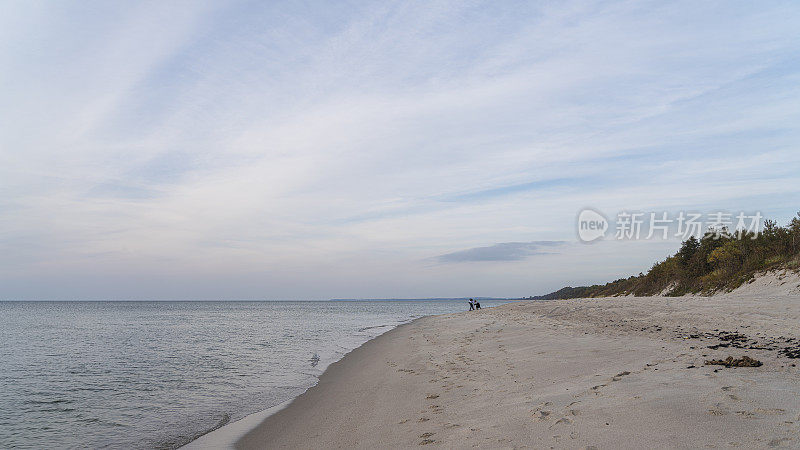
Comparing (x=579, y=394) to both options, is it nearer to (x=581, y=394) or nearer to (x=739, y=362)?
(x=581, y=394)

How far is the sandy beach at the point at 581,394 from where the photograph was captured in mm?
5086

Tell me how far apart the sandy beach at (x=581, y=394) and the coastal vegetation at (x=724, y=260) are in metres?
11.4

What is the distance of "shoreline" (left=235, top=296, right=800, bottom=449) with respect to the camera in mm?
5102

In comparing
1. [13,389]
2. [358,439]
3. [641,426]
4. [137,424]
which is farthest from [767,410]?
[13,389]

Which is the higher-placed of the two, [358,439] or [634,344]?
[634,344]

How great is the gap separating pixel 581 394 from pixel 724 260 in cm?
3002

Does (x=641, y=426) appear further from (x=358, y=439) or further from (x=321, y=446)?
(x=321, y=446)

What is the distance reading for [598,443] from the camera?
4.93 metres

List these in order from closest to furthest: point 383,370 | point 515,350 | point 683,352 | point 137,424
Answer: point 683,352 < point 137,424 < point 515,350 < point 383,370

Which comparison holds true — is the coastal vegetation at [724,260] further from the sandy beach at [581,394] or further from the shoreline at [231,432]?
the shoreline at [231,432]

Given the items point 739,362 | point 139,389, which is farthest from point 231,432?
point 739,362

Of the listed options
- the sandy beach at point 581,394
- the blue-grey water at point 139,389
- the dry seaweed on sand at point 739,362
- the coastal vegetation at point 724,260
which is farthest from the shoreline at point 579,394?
the coastal vegetation at point 724,260

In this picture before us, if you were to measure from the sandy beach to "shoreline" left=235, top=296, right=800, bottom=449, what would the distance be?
3 centimetres

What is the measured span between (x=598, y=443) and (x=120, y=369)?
1923cm
